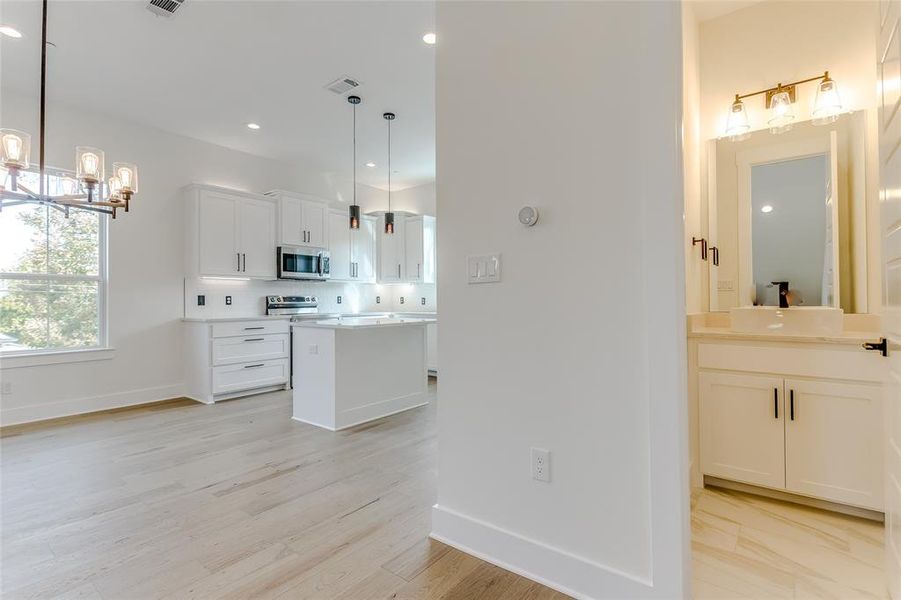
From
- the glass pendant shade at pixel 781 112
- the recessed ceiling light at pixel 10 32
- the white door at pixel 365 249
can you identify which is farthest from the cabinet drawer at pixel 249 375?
the glass pendant shade at pixel 781 112

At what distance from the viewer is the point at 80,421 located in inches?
151

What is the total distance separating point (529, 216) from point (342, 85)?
114 inches

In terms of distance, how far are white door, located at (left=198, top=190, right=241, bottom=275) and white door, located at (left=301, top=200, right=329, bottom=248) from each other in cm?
92

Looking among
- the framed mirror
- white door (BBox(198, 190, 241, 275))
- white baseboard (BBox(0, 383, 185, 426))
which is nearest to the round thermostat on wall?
the framed mirror

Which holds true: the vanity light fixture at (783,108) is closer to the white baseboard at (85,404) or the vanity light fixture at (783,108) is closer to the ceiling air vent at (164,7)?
the ceiling air vent at (164,7)

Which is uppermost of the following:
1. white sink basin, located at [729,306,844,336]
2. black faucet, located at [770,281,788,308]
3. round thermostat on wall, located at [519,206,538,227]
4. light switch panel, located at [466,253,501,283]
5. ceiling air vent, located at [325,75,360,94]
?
ceiling air vent, located at [325,75,360,94]

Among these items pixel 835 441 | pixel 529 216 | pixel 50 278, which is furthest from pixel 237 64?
pixel 835 441

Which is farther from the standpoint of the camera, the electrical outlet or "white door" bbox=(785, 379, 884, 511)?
"white door" bbox=(785, 379, 884, 511)

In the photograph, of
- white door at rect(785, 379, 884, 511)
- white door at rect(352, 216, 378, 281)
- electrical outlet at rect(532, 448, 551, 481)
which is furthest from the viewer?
white door at rect(352, 216, 378, 281)

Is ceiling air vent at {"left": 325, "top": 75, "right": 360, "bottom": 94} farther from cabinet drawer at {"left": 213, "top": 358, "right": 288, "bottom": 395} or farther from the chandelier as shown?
cabinet drawer at {"left": 213, "top": 358, "right": 288, "bottom": 395}

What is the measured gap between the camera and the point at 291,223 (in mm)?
5465

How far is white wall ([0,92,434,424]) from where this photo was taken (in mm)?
3846

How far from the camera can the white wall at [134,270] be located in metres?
3.85

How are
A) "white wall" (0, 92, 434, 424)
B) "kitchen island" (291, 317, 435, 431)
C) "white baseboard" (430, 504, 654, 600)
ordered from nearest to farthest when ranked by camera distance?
"white baseboard" (430, 504, 654, 600)
"kitchen island" (291, 317, 435, 431)
"white wall" (0, 92, 434, 424)
